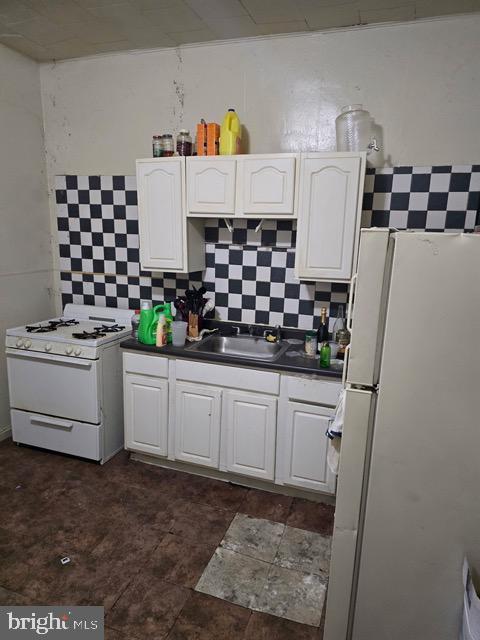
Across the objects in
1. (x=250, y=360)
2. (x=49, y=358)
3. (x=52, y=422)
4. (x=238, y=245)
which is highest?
(x=238, y=245)

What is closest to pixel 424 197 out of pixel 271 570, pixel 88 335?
pixel 271 570

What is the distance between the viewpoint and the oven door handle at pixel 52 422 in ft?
8.78

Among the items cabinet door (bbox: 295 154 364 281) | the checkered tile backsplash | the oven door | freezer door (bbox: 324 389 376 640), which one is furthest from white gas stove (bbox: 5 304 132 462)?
freezer door (bbox: 324 389 376 640)

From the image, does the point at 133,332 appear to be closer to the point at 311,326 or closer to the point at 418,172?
the point at 311,326

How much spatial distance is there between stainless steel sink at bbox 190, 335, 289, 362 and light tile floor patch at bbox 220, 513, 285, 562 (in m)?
0.94

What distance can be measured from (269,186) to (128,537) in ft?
6.38

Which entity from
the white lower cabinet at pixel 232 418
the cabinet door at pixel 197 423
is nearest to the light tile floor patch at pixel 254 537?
the white lower cabinet at pixel 232 418

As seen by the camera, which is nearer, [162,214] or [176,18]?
[176,18]

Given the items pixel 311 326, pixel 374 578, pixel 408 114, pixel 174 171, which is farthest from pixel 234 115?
pixel 374 578

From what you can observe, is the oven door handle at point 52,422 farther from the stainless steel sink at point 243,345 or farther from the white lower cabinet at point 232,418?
the stainless steel sink at point 243,345

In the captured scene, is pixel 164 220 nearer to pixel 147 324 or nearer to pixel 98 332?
pixel 147 324

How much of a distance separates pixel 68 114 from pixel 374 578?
3221 mm

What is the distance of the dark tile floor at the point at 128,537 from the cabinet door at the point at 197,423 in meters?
0.17

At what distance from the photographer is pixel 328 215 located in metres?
2.20
